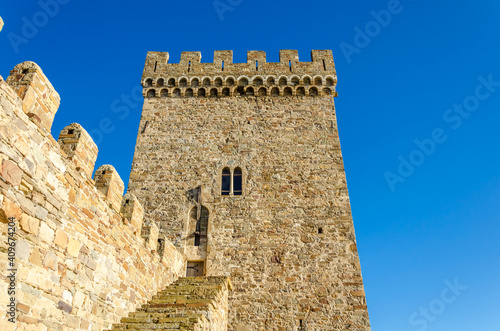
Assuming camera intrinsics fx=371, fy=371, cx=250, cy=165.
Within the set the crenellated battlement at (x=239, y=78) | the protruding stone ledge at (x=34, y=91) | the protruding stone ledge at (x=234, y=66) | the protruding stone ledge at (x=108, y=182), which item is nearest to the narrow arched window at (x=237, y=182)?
the crenellated battlement at (x=239, y=78)

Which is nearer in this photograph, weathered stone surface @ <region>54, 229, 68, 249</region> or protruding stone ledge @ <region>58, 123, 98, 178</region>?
weathered stone surface @ <region>54, 229, 68, 249</region>

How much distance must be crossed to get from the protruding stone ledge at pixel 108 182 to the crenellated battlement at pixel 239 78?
6.54 meters

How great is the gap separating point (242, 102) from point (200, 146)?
2.14 metres

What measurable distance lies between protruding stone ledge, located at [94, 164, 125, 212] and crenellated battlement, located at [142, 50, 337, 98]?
21.4ft

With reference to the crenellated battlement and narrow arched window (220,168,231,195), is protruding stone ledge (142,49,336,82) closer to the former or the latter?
the crenellated battlement

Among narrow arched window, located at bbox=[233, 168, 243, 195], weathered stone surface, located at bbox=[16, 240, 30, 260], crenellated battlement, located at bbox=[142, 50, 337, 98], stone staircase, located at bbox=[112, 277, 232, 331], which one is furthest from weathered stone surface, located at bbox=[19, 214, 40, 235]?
crenellated battlement, located at bbox=[142, 50, 337, 98]

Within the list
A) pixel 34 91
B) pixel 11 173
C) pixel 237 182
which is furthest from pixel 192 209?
pixel 11 173

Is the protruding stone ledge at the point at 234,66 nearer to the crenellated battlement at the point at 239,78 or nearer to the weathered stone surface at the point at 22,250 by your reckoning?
the crenellated battlement at the point at 239,78

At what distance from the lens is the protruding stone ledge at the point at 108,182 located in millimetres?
5918

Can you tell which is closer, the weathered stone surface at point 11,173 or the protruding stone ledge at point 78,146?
the weathered stone surface at point 11,173

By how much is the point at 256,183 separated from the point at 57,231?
643 centimetres

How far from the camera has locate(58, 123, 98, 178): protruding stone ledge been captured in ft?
16.8

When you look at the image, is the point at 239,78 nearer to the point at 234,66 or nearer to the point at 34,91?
the point at 234,66

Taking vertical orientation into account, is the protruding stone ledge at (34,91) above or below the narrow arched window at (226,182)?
below
